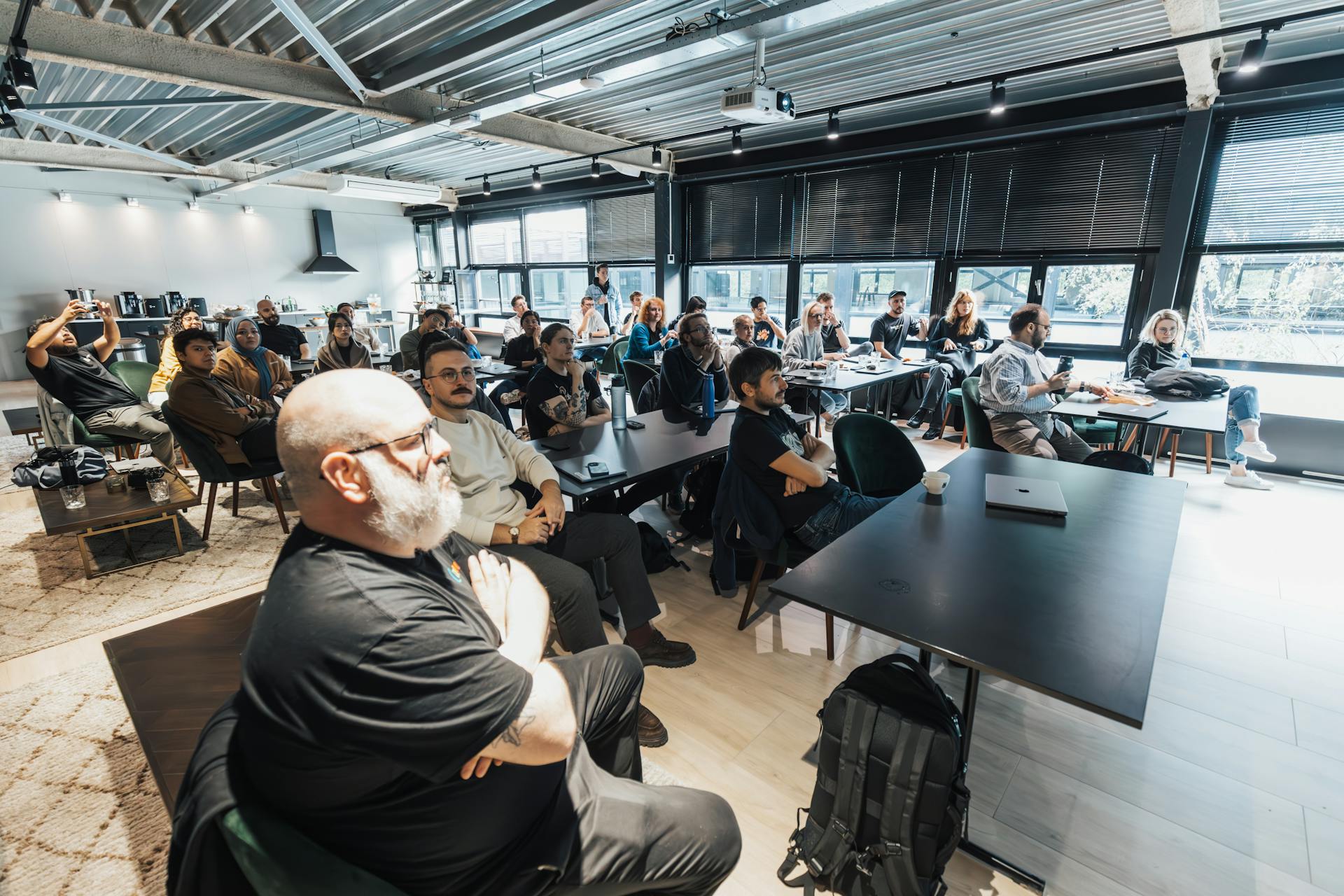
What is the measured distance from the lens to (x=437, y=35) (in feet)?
13.4

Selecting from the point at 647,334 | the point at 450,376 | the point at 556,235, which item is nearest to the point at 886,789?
the point at 450,376

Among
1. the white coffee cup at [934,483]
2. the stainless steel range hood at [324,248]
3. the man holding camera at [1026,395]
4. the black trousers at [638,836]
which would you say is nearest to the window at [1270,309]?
the man holding camera at [1026,395]

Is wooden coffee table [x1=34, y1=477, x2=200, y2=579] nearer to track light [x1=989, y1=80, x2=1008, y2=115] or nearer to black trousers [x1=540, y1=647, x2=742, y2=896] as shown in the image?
black trousers [x1=540, y1=647, x2=742, y2=896]

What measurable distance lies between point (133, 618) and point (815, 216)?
7079 millimetres

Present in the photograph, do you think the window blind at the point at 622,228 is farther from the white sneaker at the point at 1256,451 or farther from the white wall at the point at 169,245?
the white sneaker at the point at 1256,451

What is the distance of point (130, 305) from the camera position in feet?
30.2

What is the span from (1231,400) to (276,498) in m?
6.90

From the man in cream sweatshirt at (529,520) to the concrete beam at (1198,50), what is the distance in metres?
4.02

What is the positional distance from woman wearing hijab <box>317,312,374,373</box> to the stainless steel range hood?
25.4 feet

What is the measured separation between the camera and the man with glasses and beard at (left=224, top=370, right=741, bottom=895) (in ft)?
2.78

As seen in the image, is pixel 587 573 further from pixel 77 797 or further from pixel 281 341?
pixel 281 341

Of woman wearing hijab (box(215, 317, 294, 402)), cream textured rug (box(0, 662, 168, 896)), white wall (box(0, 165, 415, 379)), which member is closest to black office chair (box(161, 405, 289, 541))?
woman wearing hijab (box(215, 317, 294, 402))

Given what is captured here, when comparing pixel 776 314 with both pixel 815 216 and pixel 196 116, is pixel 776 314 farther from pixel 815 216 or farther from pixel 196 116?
pixel 196 116

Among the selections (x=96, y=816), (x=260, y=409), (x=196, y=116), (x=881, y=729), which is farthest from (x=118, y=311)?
(x=881, y=729)
